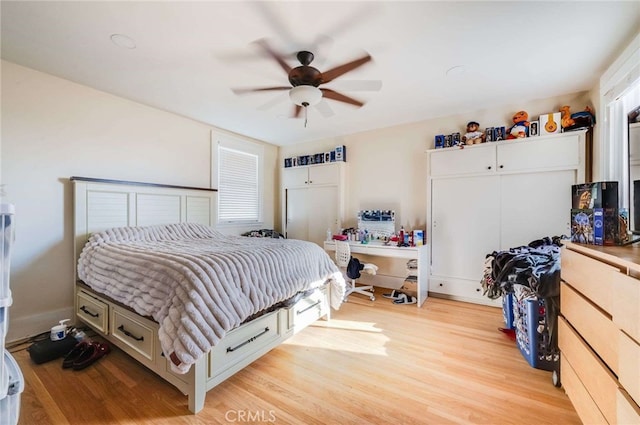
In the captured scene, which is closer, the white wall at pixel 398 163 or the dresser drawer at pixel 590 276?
the dresser drawer at pixel 590 276

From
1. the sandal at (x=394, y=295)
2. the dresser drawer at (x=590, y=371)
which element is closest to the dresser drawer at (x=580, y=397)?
the dresser drawer at (x=590, y=371)

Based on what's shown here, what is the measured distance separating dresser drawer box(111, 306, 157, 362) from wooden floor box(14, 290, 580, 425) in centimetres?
19

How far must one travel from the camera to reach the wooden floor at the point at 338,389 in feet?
4.83

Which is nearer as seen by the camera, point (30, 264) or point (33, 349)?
point (33, 349)

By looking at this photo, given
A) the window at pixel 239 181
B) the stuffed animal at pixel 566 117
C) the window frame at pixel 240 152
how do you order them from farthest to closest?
1. the window at pixel 239 181
2. the window frame at pixel 240 152
3. the stuffed animal at pixel 566 117

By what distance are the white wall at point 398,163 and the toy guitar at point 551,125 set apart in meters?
0.37

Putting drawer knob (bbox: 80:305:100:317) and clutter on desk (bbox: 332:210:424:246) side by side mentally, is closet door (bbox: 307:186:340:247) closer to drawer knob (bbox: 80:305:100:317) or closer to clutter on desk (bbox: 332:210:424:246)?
clutter on desk (bbox: 332:210:424:246)

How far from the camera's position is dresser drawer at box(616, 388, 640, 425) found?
885mm

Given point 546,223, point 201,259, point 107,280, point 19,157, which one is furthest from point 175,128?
point 546,223

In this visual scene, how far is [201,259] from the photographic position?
66.2 inches

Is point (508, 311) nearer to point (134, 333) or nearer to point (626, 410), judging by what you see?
point (626, 410)

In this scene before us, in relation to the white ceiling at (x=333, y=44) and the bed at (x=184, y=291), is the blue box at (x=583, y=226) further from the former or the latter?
the bed at (x=184, y=291)

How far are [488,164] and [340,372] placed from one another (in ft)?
9.25

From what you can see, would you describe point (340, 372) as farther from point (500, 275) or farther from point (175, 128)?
point (175, 128)
